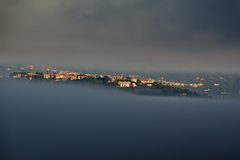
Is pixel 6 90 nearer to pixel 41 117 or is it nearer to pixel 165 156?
pixel 41 117

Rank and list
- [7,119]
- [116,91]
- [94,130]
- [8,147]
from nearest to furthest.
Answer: [8,147] → [94,130] → [7,119] → [116,91]

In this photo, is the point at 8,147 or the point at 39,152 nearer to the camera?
the point at 39,152

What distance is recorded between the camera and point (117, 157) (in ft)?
194

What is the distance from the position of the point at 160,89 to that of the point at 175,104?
133ft

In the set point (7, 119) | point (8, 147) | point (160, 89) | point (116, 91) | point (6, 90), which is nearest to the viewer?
point (8, 147)

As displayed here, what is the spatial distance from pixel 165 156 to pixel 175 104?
99.7 metres

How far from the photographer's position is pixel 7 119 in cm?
9681

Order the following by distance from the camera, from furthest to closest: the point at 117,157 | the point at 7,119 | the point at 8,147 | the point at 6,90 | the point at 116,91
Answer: the point at 116,91, the point at 6,90, the point at 7,119, the point at 8,147, the point at 117,157

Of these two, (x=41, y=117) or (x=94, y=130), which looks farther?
(x=41, y=117)

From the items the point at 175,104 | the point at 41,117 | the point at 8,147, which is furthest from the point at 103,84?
the point at 8,147

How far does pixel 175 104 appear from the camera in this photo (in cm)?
15900

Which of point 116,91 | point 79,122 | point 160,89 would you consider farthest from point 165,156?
point 160,89

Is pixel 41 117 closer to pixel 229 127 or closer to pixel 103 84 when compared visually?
pixel 229 127

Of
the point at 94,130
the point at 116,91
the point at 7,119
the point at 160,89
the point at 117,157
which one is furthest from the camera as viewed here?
the point at 160,89
